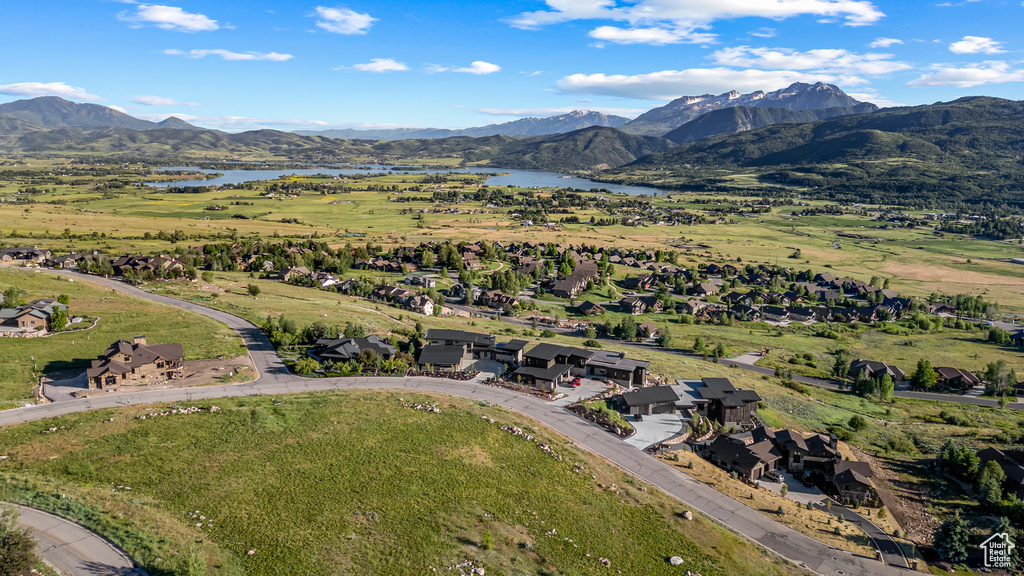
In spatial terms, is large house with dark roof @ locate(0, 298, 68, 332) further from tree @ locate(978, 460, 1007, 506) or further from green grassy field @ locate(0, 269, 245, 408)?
tree @ locate(978, 460, 1007, 506)

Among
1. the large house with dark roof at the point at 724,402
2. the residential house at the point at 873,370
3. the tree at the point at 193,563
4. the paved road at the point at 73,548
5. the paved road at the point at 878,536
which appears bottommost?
the paved road at the point at 878,536

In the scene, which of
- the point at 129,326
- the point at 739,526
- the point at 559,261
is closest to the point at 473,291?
the point at 559,261

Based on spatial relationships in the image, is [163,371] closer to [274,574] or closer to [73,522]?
[73,522]

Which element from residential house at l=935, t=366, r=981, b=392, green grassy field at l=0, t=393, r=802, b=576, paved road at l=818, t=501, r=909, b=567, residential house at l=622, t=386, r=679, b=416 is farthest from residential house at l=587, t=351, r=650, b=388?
residential house at l=935, t=366, r=981, b=392

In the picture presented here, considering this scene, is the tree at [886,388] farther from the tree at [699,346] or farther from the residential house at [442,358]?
the residential house at [442,358]

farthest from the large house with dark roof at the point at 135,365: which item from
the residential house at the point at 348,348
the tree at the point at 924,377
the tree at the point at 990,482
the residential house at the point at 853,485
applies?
the tree at the point at 924,377

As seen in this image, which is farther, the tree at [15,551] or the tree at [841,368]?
the tree at [841,368]
